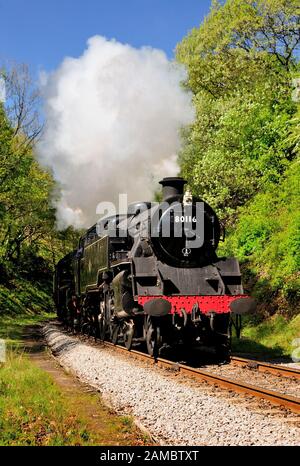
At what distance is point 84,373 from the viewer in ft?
36.1

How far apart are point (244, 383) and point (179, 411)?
6.21 ft

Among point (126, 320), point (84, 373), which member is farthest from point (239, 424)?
point (126, 320)

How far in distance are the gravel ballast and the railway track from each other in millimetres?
468

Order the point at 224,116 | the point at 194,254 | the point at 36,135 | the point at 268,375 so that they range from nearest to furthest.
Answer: the point at 268,375 → the point at 194,254 → the point at 224,116 → the point at 36,135

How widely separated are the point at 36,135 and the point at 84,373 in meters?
25.3

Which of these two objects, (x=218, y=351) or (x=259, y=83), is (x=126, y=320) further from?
(x=259, y=83)

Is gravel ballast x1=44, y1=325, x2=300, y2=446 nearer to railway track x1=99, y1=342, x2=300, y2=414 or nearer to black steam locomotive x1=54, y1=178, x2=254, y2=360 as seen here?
railway track x1=99, y1=342, x2=300, y2=414

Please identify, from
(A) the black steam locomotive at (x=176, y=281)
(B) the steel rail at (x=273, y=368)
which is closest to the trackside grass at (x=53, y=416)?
(A) the black steam locomotive at (x=176, y=281)

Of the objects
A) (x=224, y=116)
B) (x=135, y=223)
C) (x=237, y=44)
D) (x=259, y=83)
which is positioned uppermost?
(x=237, y=44)

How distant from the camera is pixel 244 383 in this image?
8688mm

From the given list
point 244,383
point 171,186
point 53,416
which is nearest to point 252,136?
point 171,186

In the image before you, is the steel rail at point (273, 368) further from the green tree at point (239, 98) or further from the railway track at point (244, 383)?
the green tree at point (239, 98)

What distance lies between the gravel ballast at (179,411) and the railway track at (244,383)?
0.47 metres

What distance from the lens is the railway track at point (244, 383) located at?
7539 millimetres
